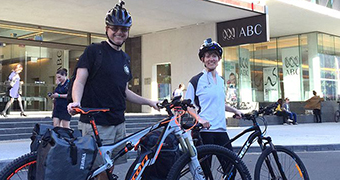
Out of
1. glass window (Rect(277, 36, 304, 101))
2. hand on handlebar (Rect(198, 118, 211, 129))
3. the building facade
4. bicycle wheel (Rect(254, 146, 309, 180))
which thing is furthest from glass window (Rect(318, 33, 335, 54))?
hand on handlebar (Rect(198, 118, 211, 129))

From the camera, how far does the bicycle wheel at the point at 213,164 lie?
2.98 metres

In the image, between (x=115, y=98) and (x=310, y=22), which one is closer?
(x=115, y=98)

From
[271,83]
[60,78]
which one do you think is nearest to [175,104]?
[60,78]

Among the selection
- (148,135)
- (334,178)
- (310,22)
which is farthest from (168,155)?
(310,22)

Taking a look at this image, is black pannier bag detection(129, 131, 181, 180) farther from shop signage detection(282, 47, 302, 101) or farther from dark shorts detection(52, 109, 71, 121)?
shop signage detection(282, 47, 302, 101)

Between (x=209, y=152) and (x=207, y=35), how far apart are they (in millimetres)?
14954

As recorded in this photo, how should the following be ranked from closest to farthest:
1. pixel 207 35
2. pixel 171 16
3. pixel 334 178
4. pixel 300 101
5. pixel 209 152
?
pixel 209 152
pixel 334 178
pixel 171 16
pixel 207 35
pixel 300 101

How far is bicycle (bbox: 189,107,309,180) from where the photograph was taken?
3.65m

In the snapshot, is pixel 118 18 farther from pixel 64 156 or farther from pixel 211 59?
pixel 64 156

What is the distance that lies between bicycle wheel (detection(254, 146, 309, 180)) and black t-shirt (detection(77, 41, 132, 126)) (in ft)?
4.75

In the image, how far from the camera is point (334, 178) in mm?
5711

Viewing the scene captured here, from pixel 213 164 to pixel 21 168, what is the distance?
5.19 feet

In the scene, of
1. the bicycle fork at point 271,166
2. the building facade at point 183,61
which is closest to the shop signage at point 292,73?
the building facade at point 183,61

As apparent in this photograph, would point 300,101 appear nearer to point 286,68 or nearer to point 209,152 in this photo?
point 286,68
